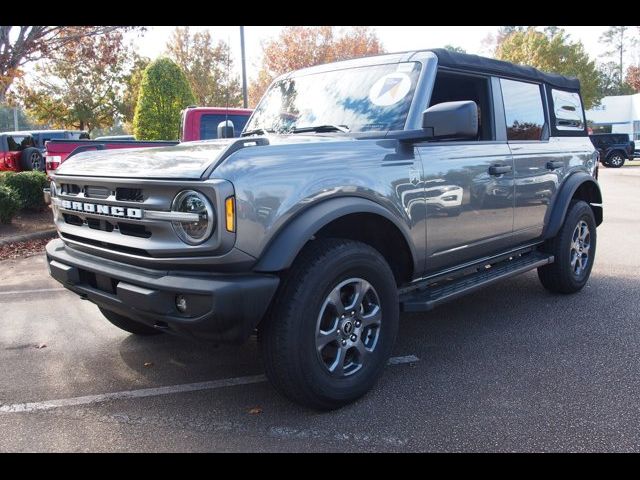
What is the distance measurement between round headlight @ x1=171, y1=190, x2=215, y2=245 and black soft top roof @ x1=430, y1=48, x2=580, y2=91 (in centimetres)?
208

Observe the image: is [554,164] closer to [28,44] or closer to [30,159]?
[28,44]

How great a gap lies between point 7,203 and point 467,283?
7.92 metres

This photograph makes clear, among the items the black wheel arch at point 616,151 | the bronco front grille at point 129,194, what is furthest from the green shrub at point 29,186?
the black wheel arch at point 616,151

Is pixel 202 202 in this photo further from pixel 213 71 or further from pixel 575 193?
pixel 213 71

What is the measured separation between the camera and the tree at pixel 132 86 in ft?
105

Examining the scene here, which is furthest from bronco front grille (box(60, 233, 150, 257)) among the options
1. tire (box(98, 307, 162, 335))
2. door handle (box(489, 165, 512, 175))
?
door handle (box(489, 165, 512, 175))

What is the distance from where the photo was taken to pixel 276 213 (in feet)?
8.95

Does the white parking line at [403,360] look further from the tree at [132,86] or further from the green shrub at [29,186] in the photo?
the tree at [132,86]

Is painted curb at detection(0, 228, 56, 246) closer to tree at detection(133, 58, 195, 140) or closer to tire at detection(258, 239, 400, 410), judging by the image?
tree at detection(133, 58, 195, 140)

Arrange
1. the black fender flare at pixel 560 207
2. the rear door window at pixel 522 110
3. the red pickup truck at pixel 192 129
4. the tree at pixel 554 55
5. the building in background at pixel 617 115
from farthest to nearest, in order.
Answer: the building in background at pixel 617 115
the tree at pixel 554 55
the red pickup truck at pixel 192 129
the black fender flare at pixel 560 207
the rear door window at pixel 522 110
